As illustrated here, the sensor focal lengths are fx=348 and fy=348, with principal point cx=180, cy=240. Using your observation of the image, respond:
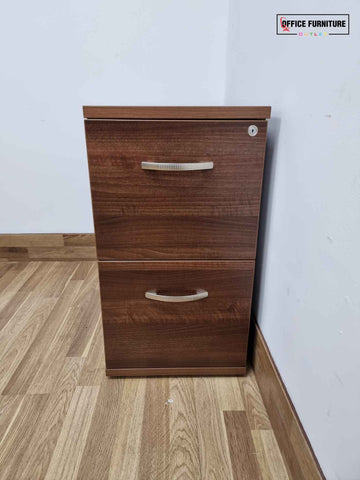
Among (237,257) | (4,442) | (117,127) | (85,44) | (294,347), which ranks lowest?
(4,442)

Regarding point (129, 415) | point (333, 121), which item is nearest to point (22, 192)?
point (129, 415)

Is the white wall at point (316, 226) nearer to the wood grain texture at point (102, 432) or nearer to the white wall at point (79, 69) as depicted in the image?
the wood grain texture at point (102, 432)

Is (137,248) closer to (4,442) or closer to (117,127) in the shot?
(117,127)

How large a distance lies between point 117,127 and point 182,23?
0.73m

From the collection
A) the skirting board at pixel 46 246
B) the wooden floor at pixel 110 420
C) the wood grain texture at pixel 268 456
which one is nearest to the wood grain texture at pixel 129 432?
the wooden floor at pixel 110 420

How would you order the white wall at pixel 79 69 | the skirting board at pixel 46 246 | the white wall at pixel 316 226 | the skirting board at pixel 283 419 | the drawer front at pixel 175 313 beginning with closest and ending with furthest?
the white wall at pixel 316 226, the skirting board at pixel 283 419, the drawer front at pixel 175 313, the white wall at pixel 79 69, the skirting board at pixel 46 246

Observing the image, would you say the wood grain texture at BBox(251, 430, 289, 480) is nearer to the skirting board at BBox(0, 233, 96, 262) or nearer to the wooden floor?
the wooden floor

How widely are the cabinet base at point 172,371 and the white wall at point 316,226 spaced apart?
0.44 feet

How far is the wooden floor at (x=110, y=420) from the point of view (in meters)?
0.61

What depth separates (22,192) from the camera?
1.33 metres

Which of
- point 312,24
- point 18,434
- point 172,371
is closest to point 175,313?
point 172,371

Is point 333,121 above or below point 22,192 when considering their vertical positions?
above

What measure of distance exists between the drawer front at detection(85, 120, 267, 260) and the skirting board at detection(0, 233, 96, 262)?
74cm

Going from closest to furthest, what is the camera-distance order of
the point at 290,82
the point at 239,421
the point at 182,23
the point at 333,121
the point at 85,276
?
1. the point at 333,121
2. the point at 290,82
3. the point at 239,421
4. the point at 182,23
5. the point at 85,276
